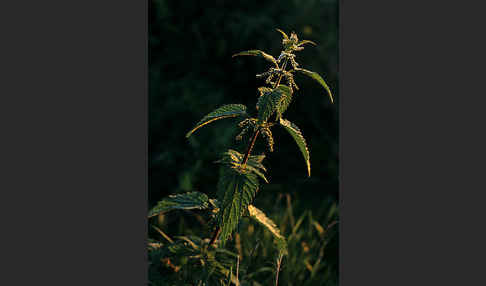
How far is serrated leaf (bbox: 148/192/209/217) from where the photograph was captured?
1708 millimetres

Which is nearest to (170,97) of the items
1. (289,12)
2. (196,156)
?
(196,156)

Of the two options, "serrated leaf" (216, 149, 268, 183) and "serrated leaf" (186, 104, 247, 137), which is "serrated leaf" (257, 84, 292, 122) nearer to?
"serrated leaf" (186, 104, 247, 137)

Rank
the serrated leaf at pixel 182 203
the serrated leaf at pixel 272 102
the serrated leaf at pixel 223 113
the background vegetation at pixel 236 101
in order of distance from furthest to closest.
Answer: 1. the background vegetation at pixel 236 101
2. the serrated leaf at pixel 182 203
3. the serrated leaf at pixel 223 113
4. the serrated leaf at pixel 272 102

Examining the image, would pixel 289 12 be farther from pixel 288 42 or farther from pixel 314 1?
pixel 288 42

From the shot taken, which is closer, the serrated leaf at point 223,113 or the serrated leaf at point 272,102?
the serrated leaf at point 272,102

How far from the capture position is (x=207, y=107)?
359 centimetres

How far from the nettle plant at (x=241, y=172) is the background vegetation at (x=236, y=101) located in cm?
75

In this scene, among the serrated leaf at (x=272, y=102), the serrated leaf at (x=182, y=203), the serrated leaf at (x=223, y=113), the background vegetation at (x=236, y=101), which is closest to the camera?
the serrated leaf at (x=272, y=102)

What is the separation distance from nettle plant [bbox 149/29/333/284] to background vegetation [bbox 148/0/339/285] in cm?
75

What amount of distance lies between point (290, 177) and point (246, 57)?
1304 millimetres

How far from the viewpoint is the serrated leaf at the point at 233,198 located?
1.55m

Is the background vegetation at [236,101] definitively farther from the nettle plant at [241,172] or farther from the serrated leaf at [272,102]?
the serrated leaf at [272,102]

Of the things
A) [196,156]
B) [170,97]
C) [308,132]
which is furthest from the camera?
[308,132]

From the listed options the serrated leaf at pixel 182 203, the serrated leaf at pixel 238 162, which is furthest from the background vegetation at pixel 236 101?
the serrated leaf at pixel 238 162
